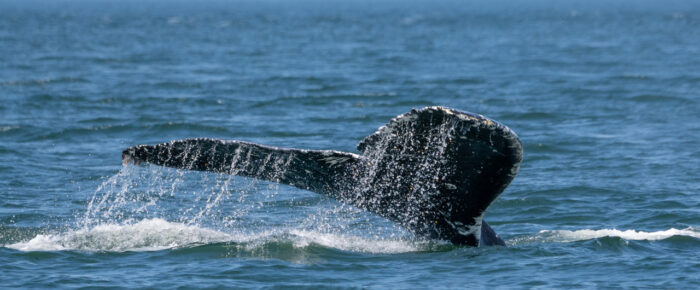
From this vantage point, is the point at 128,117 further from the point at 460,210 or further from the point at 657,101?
the point at 460,210

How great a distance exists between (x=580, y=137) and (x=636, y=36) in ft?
125

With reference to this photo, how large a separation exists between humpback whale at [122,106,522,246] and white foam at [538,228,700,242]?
2.37m

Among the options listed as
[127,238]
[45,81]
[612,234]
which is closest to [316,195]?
[127,238]

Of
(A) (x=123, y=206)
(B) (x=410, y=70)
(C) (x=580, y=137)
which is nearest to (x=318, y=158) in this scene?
(A) (x=123, y=206)

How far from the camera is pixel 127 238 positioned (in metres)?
10.8

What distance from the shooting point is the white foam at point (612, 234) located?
10859 millimetres

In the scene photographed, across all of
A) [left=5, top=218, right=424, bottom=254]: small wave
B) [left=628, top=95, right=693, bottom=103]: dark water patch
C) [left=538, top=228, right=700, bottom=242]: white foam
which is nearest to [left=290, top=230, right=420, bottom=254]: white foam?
[left=5, top=218, right=424, bottom=254]: small wave

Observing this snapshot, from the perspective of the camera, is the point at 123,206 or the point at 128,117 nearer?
the point at 123,206

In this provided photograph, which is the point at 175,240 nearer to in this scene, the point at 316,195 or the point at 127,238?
the point at 127,238

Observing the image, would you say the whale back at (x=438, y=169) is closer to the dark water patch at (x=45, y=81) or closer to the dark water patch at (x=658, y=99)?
the dark water patch at (x=658, y=99)

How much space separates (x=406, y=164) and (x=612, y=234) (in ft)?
12.5

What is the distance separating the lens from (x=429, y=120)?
736cm

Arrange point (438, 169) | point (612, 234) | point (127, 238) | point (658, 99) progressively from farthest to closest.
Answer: point (658, 99)
point (612, 234)
point (127, 238)
point (438, 169)

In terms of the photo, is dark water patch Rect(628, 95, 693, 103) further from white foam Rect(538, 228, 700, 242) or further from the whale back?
the whale back
